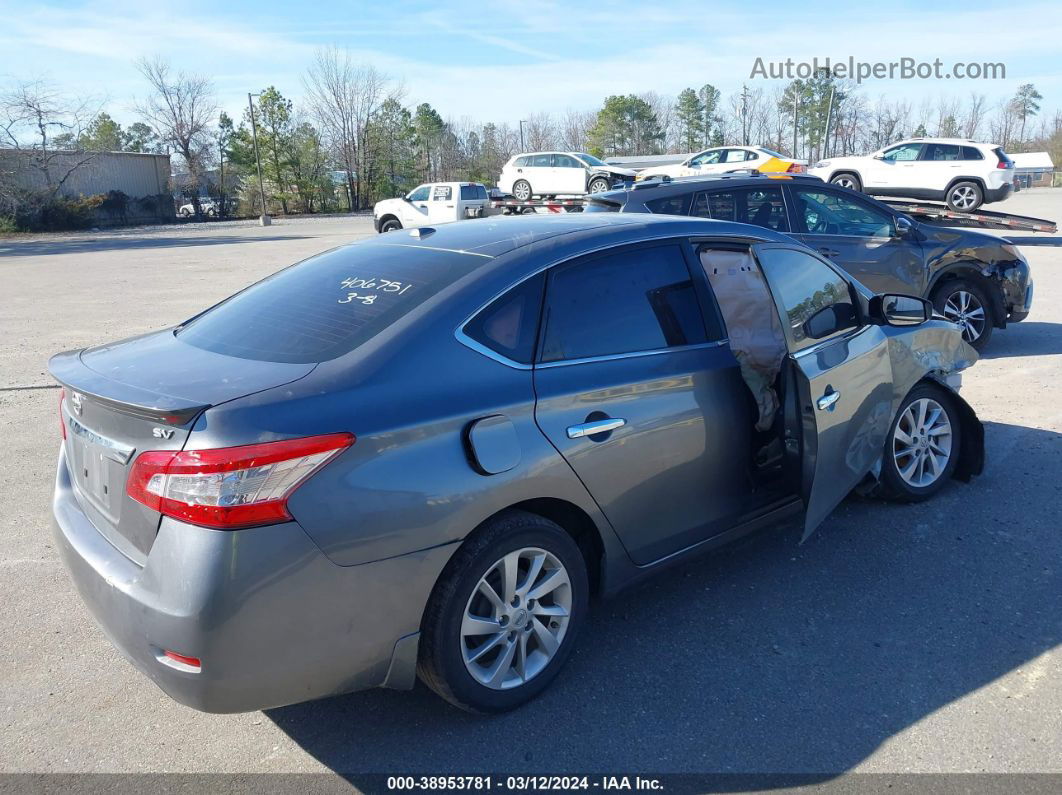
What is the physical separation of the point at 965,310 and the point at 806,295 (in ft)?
18.6

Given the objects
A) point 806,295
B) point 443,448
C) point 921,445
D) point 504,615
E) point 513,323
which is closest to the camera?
point 443,448

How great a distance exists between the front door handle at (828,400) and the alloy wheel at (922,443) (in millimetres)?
984

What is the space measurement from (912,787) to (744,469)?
4.91 ft

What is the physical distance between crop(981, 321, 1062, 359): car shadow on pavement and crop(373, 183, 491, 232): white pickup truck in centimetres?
1878

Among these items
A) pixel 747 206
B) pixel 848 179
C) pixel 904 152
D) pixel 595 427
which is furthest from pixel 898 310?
pixel 848 179

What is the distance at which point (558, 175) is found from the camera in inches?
1188

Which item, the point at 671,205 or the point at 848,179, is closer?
the point at 671,205

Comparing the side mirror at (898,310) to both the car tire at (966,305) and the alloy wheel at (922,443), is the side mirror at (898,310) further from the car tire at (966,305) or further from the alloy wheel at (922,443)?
the car tire at (966,305)

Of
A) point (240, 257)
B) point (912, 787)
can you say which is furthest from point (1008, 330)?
point (240, 257)

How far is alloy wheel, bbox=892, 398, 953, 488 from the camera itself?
15.8ft

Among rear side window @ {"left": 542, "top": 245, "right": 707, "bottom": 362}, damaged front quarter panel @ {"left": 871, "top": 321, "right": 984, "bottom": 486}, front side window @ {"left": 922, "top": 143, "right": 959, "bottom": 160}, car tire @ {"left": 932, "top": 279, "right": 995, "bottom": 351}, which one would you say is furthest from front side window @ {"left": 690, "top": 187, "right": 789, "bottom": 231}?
front side window @ {"left": 922, "top": 143, "right": 959, "bottom": 160}

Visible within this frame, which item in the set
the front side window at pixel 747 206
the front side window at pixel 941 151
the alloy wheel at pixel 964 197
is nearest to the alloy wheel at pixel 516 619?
the front side window at pixel 747 206

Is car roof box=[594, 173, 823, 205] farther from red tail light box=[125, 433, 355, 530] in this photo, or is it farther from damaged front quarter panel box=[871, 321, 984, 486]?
red tail light box=[125, 433, 355, 530]

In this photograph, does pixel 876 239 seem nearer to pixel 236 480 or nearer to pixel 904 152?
pixel 236 480
